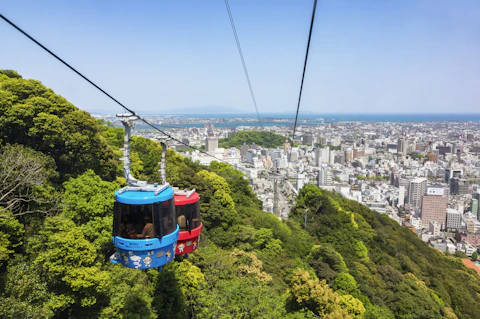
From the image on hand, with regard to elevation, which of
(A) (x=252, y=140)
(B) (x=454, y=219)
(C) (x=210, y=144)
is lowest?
(B) (x=454, y=219)

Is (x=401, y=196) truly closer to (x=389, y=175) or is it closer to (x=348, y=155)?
(x=389, y=175)

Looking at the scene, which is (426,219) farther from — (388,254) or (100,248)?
(100,248)

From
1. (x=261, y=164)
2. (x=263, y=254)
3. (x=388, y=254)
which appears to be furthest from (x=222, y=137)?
(x=263, y=254)

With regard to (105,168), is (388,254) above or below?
below

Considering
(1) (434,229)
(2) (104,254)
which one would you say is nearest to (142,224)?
(2) (104,254)

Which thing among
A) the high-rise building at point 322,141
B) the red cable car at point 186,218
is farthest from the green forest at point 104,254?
the high-rise building at point 322,141

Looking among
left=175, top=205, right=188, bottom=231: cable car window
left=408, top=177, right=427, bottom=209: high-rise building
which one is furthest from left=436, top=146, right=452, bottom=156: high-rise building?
left=175, top=205, right=188, bottom=231: cable car window

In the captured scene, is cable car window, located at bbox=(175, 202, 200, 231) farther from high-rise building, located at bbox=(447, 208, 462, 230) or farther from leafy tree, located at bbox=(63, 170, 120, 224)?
high-rise building, located at bbox=(447, 208, 462, 230)
